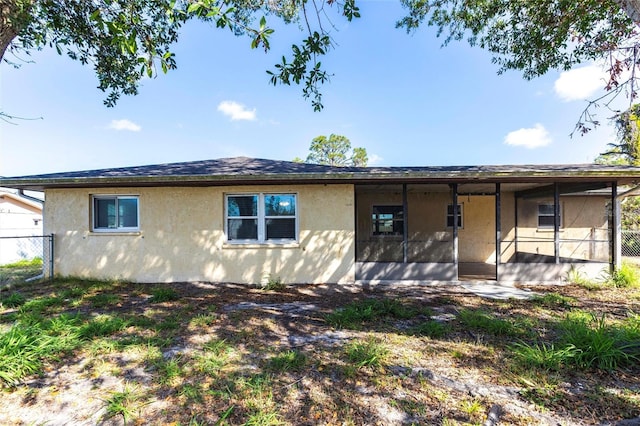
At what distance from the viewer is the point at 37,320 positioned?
425 centimetres

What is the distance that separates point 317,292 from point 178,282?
3.72m

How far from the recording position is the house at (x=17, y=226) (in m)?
12.5

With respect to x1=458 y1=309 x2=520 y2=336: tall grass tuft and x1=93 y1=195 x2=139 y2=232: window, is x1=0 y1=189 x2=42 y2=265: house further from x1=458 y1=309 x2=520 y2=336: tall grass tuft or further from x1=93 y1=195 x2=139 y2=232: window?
x1=458 y1=309 x2=520 y2=336: tall grass tuft

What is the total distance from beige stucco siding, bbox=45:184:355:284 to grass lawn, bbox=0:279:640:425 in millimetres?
2032

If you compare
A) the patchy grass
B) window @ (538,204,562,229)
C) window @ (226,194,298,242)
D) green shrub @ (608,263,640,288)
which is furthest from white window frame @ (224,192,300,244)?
window @ (538,204,562,229)

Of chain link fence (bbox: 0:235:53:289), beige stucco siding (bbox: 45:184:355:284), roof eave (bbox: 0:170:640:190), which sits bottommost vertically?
chain link fence (bbox: 0:235:53:289)

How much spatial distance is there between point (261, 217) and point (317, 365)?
4.66 metres

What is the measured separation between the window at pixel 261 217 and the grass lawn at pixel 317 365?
7.92ft

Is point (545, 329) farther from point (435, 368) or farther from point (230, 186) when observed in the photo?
point (230, 186)

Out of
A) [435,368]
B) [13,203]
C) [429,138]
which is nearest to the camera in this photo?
[435,368]

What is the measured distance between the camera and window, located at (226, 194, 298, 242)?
7.16m

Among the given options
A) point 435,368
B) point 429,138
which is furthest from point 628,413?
point 429,138

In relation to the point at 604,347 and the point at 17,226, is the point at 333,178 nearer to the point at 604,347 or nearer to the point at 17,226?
the point at 604,347

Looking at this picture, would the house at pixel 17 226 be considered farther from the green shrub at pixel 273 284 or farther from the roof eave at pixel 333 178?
the green shrub at pixel 273 284
